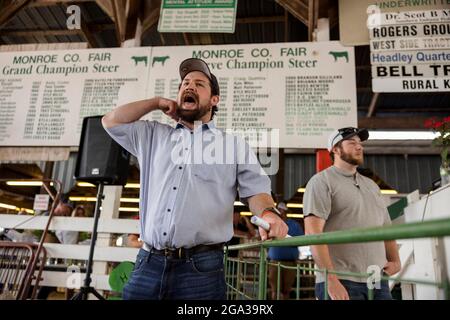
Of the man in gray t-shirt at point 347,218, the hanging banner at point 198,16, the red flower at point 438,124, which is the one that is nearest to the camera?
the man in gray t-shirt at point 347,218

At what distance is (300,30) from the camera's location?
19.8ft

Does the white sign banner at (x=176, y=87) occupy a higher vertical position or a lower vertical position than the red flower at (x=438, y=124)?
higher

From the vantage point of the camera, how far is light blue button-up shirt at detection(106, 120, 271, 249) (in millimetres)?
1288

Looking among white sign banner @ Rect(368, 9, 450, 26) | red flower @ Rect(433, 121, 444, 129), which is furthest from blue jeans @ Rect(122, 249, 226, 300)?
white sign banner @ Rect(368, 9, 450, 26)

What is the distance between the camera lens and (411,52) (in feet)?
9.86

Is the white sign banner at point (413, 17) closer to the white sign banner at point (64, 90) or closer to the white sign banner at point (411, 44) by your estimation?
the white sign banner at point (411, 44)

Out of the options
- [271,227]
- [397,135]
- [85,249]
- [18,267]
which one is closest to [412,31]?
[271,227]

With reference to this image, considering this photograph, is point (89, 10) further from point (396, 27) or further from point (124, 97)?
point (396, 27)

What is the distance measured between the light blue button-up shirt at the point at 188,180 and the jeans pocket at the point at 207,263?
4 centimetres

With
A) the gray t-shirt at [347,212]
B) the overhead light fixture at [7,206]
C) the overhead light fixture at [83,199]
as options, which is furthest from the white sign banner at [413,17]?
the overhead light fixture at [7,206]

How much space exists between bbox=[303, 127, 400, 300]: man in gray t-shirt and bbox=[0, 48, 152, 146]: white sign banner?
2.09 meters

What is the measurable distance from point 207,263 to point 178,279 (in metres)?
0.11

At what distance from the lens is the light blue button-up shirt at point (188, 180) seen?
1288 millimetres

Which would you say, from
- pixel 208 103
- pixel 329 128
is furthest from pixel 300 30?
pixel 208 103
